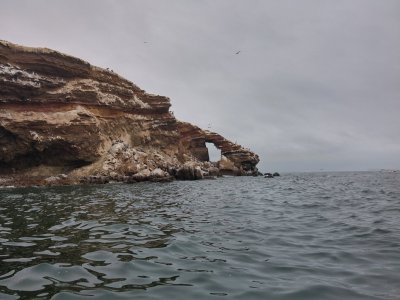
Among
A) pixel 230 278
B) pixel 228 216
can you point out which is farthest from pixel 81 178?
pixel 230 278

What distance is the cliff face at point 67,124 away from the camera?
41125mm

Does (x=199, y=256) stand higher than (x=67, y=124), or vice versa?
(x=67, y=124)

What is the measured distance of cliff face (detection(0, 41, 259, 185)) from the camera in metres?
41.1

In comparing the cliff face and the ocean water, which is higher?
the cliff face

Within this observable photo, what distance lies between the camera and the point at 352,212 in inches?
573

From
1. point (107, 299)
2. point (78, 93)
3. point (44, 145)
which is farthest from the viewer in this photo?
point (78, 93)

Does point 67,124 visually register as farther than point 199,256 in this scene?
Yes

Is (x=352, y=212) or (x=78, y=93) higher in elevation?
(x=78, y=93)

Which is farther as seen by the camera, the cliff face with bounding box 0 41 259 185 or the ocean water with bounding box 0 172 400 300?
the cliff face with bounding box 0 41 259 185

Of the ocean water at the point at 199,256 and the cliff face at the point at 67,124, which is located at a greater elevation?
the cliff face at the point at 67,124

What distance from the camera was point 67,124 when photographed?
43500 mm

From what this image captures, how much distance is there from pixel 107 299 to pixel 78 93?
45001mm

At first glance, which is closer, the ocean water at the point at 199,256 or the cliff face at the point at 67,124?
the ocean water at the point at 199,256

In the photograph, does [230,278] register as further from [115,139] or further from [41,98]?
[115,139]
